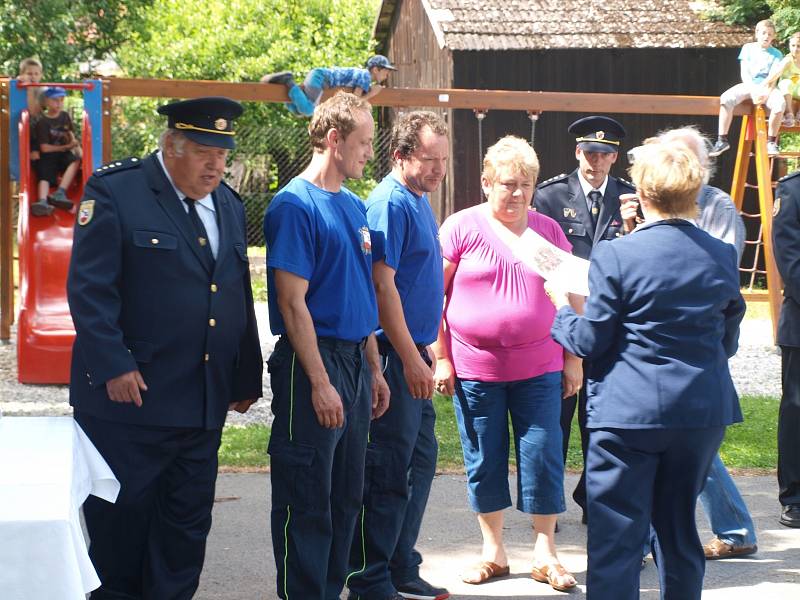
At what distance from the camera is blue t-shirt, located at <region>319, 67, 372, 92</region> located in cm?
711

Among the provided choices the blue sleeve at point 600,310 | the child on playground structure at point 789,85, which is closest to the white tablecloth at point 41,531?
the blue sleeve at point 600,310

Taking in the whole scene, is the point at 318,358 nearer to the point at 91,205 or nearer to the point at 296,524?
the point at 296,524

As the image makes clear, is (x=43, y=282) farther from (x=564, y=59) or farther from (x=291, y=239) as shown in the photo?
(x=564, y=59)

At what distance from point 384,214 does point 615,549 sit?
4.97 ft

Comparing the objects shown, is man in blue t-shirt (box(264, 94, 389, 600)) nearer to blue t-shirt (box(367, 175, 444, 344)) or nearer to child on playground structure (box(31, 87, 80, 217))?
blue t-shirt (box(367, 175, 444, 344))

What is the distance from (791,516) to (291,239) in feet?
10.5

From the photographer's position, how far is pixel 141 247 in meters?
3.83

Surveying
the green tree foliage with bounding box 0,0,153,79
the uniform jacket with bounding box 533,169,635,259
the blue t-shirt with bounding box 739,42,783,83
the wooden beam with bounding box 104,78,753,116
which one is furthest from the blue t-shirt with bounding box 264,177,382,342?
the green tree foliage with bounding box 0,0,153,79

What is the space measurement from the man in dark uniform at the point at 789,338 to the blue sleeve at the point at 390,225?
87.2 inches

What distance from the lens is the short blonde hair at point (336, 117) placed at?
13.4ft

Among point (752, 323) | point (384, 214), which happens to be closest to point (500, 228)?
point (384, 214)

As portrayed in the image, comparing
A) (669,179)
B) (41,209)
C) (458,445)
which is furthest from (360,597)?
(41,209)

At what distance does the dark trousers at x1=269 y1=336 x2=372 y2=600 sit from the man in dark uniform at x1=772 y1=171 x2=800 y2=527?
257 centimetres

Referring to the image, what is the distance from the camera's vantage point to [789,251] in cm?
565
